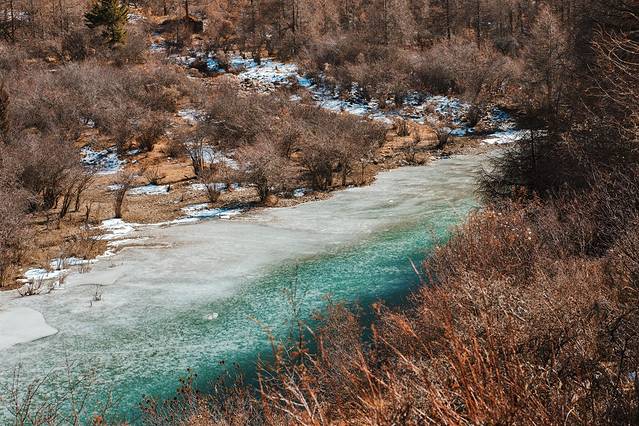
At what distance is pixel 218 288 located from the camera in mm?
12789

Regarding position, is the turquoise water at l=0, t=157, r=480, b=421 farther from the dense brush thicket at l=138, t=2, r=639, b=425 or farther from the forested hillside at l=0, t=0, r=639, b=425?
the dense brush thicket at l=138, t=2, r=639, b=425

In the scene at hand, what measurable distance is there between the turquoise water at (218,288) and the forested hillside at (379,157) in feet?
3.13

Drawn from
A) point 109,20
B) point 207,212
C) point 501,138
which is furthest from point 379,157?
point 109,20

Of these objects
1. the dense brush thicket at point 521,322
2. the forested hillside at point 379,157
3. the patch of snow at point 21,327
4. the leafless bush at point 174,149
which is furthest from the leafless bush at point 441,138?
the patch of snow at point 21,327

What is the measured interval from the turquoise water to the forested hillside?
0.95m

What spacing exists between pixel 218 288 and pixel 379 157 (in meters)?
18.9

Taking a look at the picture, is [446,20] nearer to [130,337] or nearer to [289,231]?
[289,231]

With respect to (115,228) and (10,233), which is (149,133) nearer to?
(115,228)

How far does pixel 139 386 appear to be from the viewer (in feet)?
27.3

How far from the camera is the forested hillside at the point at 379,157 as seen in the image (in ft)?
13.3

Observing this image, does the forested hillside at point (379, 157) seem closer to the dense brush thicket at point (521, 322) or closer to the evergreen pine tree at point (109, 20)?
the dense brush thicket at point (521, 322)

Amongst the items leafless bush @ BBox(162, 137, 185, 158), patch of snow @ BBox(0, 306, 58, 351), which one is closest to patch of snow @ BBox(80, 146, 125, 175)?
leafless bush @ BBox(162, 137, 185, 158)

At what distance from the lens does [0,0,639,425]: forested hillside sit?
407cm

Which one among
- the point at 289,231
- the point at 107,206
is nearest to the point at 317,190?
the point at 289,231
